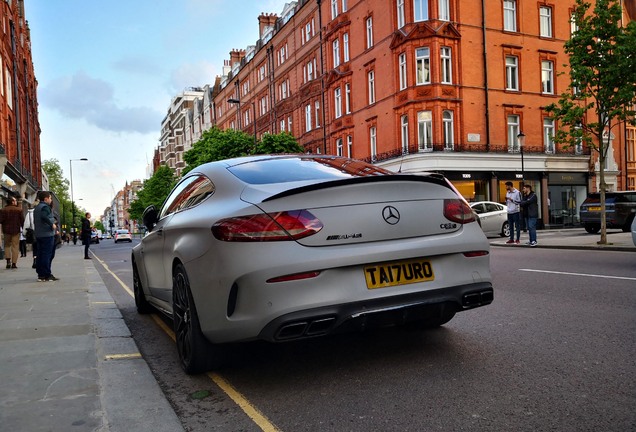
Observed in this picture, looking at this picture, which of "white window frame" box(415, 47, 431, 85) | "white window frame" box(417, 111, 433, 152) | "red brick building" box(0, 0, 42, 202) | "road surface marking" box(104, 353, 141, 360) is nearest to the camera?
"road surface marking" box(104, 353, 141, 360)

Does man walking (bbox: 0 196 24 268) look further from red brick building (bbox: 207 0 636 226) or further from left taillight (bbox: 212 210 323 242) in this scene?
red brick building (bbox: 207 0 636 226)

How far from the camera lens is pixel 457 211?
390 centimetres

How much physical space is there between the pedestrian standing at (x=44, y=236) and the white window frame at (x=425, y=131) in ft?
72.0

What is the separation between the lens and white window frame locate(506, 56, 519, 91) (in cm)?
3269

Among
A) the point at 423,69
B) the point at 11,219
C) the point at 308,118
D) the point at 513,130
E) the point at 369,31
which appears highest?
the point at 369,31

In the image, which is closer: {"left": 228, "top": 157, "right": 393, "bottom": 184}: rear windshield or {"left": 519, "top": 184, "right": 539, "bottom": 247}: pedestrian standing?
{"left": 228, "top": 157, "right": 393, "bottom": 184}: rear windshield

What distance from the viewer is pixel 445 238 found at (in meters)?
3.72

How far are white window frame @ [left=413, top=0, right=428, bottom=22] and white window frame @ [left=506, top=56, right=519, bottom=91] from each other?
6.44 meters

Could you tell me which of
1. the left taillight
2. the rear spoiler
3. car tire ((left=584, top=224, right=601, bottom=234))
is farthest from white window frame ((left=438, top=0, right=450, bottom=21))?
the left taillight

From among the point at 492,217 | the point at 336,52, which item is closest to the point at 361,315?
the point at 492,217

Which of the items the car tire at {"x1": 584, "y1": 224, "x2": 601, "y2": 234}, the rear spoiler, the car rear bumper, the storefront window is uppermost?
the storefront window

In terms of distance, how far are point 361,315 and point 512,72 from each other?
33218 millimetres

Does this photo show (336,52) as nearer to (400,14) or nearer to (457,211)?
(400,14)

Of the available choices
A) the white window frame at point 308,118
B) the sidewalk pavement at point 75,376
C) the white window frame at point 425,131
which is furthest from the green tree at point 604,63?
the white window frame at point 308,118
